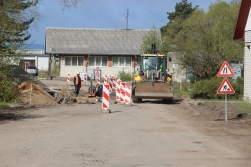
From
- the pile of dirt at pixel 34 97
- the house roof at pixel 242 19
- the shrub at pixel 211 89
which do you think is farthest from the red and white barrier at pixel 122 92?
the house roof at pixel 242 19

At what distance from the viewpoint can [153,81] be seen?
3081 centimetres

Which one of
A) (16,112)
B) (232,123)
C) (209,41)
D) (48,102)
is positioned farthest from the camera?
(209,41)

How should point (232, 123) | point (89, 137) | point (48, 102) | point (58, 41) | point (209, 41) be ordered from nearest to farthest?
1. point (89, 137)
2. point (232, 123)
3. point (48, 102)
4. point (209, 41)
5. point (58, 41)

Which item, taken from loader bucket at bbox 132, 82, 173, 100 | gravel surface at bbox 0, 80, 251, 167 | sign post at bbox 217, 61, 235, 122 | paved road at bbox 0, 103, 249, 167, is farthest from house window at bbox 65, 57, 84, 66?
sign post at bbox 217, 61, 235, 122

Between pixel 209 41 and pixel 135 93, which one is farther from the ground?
pixel 209 41

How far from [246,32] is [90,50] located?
150 ft

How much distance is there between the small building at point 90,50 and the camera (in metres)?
72.7

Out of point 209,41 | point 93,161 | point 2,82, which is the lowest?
point 93,161

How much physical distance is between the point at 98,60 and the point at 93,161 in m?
63.5

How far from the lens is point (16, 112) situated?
23141 mm

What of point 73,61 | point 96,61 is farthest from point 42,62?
point 96,61

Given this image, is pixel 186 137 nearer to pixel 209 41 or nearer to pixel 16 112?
pixel 16 112

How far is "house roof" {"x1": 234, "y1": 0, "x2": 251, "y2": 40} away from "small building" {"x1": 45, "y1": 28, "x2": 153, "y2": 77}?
42.9m

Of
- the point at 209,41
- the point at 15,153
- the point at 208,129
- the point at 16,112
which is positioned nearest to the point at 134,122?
the point at 208,129
